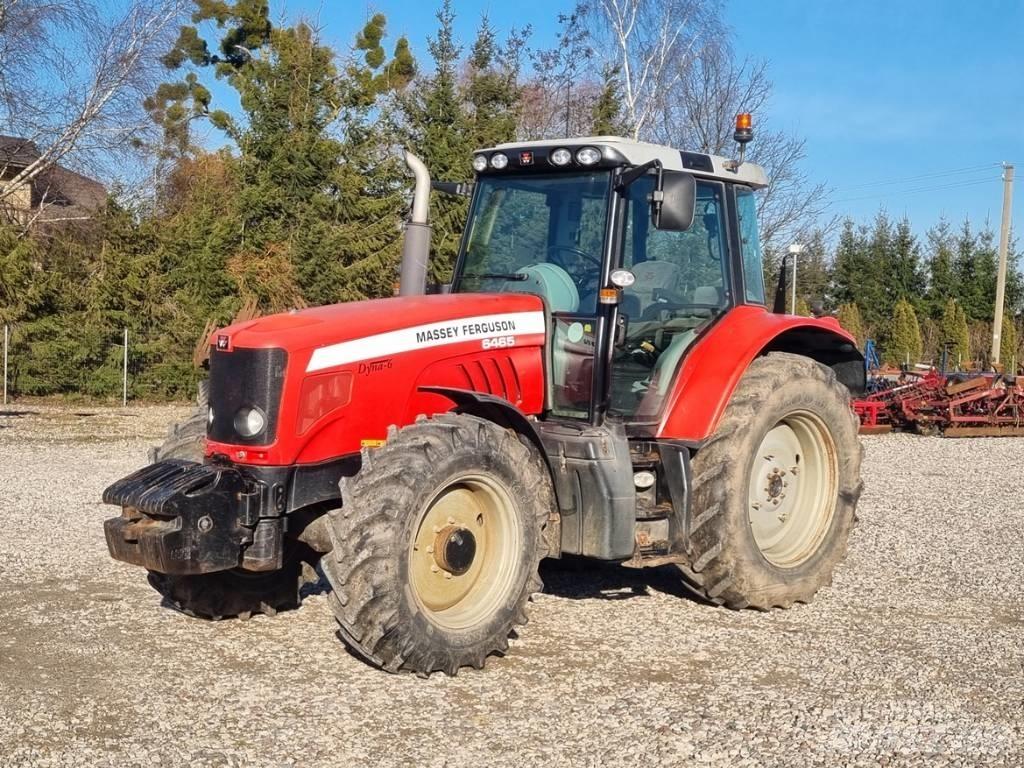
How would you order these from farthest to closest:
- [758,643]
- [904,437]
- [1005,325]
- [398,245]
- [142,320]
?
1. [1005,325]
2. [398,245]
3. [142,320]
4. [904,437]
5. [758,643]

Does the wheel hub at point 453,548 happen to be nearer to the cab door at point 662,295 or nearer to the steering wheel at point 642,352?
the cab door at point 662,295

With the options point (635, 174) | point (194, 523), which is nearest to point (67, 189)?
point (635, 174)

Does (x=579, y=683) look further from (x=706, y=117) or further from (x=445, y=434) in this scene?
(x=706, y=117)

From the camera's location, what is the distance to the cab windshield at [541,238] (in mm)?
6086

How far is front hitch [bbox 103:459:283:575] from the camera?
482 cm

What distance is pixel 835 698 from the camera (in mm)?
4969

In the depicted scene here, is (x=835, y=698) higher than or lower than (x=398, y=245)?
lower

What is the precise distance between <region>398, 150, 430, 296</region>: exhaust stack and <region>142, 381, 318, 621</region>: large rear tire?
1.23 meters

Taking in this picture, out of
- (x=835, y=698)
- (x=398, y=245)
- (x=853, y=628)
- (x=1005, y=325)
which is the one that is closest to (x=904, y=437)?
(x=398, y=245)

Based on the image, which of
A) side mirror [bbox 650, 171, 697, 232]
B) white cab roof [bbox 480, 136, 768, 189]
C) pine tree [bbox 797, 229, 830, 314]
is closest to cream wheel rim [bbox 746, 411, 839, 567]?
white cab roof [bbox 480, 136, 768, 189]

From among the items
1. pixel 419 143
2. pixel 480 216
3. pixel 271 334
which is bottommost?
pixel 271 334

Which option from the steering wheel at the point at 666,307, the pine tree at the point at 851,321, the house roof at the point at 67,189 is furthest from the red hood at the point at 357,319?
the pine tree at the point at 851,321

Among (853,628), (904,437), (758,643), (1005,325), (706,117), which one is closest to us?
(758,643)

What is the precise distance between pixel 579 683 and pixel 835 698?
1081 mm
